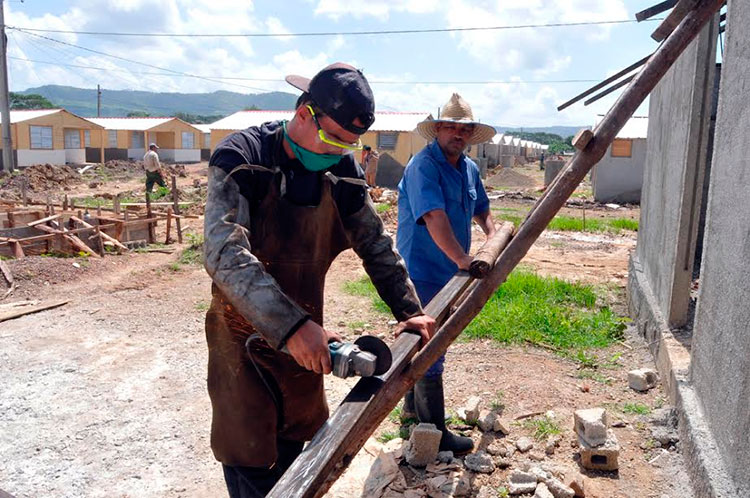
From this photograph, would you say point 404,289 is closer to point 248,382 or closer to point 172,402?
point 248,382

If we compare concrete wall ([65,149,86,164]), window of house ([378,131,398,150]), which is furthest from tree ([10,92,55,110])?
window of house ([378,131,398,150])

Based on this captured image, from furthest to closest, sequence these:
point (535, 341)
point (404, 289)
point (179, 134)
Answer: point (179, 134)
point (535, 341)
point (404, 289)

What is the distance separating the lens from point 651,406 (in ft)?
13.6

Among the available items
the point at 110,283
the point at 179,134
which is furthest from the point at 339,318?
the point at 179,134

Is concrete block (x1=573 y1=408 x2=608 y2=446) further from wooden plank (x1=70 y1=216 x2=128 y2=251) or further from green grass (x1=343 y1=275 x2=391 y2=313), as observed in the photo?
wooden plank (x1=70 y1=216 x2=128 y2=251)

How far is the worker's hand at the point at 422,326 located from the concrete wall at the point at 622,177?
2023cm

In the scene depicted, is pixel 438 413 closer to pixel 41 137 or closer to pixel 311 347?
pixel 311 347

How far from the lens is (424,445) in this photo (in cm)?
344

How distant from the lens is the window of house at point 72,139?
34844 mm

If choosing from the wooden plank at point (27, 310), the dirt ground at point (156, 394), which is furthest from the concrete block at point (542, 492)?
the wooden plank at point (27, 310)

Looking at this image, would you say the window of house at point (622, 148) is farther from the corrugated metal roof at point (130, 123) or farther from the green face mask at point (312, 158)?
the corrugated metal roof at point (130, 123)

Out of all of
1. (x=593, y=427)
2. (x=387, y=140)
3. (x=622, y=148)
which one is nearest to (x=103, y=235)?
(x=593, y=427)

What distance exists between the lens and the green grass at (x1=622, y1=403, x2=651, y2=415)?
407 cm

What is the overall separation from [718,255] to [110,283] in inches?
315
